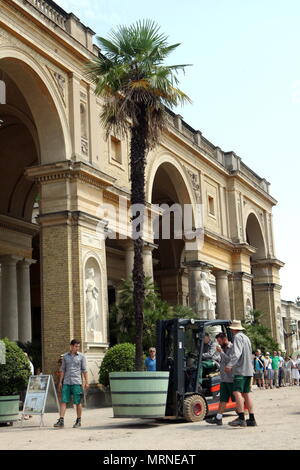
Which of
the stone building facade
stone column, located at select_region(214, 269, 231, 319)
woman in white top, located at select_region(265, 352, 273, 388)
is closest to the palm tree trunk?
the stone building facade

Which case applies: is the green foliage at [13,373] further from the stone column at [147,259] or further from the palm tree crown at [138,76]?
the stone column at [147,259]

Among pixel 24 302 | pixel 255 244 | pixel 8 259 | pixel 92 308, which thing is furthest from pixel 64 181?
pixel 255 244

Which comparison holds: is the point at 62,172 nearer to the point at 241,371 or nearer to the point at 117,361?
the point at 117,361

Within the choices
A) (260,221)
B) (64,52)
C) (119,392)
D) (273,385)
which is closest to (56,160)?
(64,52)

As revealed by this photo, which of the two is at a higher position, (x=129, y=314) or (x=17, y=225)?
(x=17, y=225)

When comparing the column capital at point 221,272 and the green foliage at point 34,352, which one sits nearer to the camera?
the green foliage at point 34,352

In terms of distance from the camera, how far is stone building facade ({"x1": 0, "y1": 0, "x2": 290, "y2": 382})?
21000 mm

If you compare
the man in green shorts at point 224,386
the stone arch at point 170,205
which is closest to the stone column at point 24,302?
the stone arch at point 170,205

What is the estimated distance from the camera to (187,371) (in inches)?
536

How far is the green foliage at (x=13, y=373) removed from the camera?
13.8m

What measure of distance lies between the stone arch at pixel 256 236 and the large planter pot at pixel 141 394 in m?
31.7

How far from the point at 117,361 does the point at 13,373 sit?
5.78m

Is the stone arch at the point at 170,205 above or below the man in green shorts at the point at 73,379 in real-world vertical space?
above

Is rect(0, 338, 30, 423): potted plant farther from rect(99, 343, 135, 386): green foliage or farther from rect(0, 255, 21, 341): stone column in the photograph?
rect(0, 255, 21, 341): stone column
